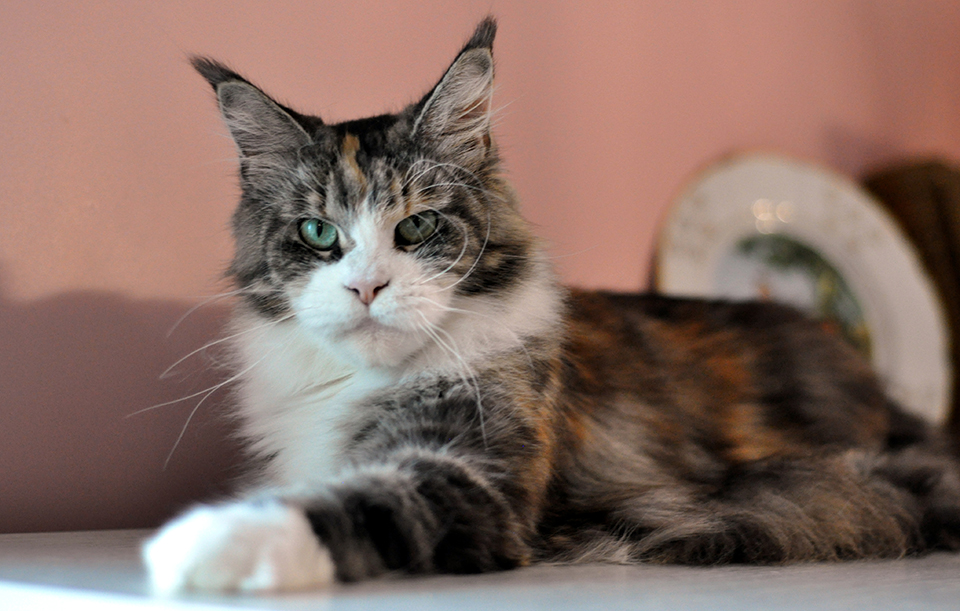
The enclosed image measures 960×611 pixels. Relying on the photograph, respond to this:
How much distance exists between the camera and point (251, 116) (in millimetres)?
1243

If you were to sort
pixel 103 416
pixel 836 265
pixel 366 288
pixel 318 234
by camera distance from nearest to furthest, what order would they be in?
pixel 366 288
pixel 318 234
pixel 103 416
pixel 836 265

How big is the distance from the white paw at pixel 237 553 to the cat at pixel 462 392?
0.29 ft

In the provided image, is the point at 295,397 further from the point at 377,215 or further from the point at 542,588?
the point at 542,588

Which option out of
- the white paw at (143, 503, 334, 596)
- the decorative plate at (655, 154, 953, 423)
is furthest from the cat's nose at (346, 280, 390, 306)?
the decorative plate at (655, 154, 953, 423)

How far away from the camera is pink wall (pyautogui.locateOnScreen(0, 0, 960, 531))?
1.33m

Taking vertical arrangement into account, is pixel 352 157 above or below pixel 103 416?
above

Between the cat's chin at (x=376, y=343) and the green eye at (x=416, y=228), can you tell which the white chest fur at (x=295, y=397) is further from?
the green eye at (x=416, y=228)

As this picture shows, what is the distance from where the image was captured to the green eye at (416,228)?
3.77 feet

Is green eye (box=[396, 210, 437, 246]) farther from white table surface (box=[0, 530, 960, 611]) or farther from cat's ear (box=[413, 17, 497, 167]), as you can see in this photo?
white table surface (box=[0, 530, 960, 611])

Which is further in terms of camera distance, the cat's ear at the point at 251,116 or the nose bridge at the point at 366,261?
the cat's ear at the point at 251,116

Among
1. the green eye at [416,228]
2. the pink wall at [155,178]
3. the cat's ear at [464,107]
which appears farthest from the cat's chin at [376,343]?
the pink wall at [155,178]

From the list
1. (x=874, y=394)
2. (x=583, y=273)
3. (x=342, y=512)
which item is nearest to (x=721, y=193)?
(x=583, y=273)

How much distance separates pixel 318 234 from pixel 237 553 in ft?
1.78

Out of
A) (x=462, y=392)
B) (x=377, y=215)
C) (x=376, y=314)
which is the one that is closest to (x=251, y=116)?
(x=377, y=215)
